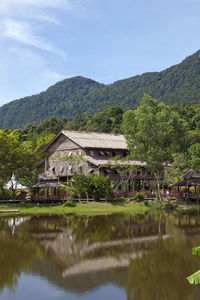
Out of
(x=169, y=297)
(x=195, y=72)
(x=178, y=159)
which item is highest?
(x=195, y=72)

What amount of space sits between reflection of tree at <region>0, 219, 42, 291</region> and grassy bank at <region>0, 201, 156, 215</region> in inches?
463

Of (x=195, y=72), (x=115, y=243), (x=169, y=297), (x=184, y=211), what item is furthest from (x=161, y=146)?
(x=195, y=72)

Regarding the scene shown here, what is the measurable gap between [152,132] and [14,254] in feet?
87.9

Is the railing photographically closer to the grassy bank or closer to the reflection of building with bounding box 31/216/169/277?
the grassy bank

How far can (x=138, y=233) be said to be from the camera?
26.5m

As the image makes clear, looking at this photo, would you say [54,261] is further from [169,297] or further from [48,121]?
[48,121]

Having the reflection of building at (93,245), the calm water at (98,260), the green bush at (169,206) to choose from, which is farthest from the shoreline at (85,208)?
the reflection of building at (93,245)

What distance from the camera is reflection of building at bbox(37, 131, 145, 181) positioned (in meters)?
48.6

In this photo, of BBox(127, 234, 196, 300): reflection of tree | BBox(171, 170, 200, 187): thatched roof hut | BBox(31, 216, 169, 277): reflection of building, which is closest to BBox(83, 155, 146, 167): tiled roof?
BBox(171, 170, 200, 187): thatched roof hut

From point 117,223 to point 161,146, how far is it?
15.5 metres

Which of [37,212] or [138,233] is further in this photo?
[37,212]

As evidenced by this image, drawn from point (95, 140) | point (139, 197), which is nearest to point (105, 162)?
point (95, 140)

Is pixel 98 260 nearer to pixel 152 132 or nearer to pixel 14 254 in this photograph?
pixel 14 254

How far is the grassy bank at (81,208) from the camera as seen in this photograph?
3995 centimetres
